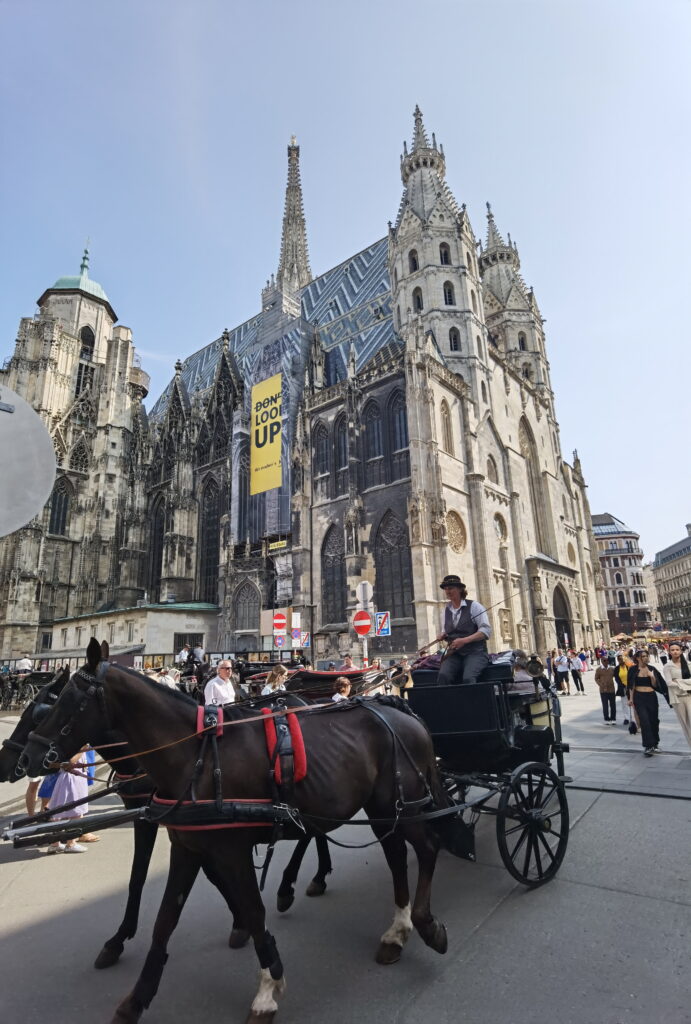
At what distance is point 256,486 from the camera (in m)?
31.5

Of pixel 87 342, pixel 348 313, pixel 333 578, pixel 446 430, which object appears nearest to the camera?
pixel 446 430

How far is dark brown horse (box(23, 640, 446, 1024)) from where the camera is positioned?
9.79 ft

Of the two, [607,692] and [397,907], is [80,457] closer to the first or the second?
[607,692]

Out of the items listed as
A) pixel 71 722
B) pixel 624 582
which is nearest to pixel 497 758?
pixel 71 722

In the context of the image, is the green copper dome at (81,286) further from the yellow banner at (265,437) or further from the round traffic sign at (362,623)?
the round traffic sign at (362,623)

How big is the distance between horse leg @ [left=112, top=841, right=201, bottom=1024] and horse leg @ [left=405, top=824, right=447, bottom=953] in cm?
144

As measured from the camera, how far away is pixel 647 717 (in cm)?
888

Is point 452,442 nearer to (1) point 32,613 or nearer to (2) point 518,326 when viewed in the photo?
(2) point 518,326

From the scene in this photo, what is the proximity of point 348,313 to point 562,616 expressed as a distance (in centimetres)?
2429

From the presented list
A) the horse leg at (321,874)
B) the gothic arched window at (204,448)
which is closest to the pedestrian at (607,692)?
the horse leg at (321,874)

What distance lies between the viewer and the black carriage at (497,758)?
13.6 feet

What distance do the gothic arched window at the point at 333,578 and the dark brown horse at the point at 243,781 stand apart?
76.0 feet

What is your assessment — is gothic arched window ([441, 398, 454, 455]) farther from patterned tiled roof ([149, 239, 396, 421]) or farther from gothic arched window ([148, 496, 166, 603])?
gothic arched window ([148, 496, 166, 603])

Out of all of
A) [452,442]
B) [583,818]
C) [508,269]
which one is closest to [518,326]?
[508,269]
